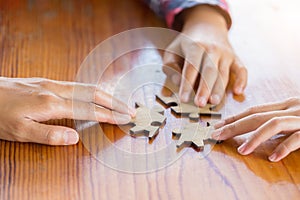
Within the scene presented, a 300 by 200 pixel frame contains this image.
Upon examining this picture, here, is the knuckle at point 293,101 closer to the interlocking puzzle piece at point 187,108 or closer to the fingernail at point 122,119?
the interlocking puzzle piece at point 187,108

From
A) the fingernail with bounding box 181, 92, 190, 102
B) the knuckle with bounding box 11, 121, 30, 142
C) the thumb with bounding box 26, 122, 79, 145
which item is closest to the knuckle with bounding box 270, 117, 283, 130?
the fingernail with bounding box 181, 92, 190, 102

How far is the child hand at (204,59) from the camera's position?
53.9 inches

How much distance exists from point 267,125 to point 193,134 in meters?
0.16

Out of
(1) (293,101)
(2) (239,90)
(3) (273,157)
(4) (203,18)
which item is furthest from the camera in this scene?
(4) (203,18)

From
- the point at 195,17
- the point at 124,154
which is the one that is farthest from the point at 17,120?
the point at 195,17

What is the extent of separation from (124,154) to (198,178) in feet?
0.55

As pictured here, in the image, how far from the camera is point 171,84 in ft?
4.59

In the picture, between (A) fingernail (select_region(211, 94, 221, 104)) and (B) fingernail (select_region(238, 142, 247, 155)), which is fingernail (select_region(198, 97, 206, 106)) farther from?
(B) fingernail (select_region(238, 142, 247, 155))

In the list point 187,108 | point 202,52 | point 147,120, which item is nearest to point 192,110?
point 187,108

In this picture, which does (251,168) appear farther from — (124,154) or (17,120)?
(17,120)

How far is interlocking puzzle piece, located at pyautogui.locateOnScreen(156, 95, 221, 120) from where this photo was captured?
4.22ft

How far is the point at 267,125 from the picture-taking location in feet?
3.89

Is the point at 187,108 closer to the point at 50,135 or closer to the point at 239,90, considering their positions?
the point at 239,90

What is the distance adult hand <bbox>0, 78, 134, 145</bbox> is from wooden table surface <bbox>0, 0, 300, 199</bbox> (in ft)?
0.08
